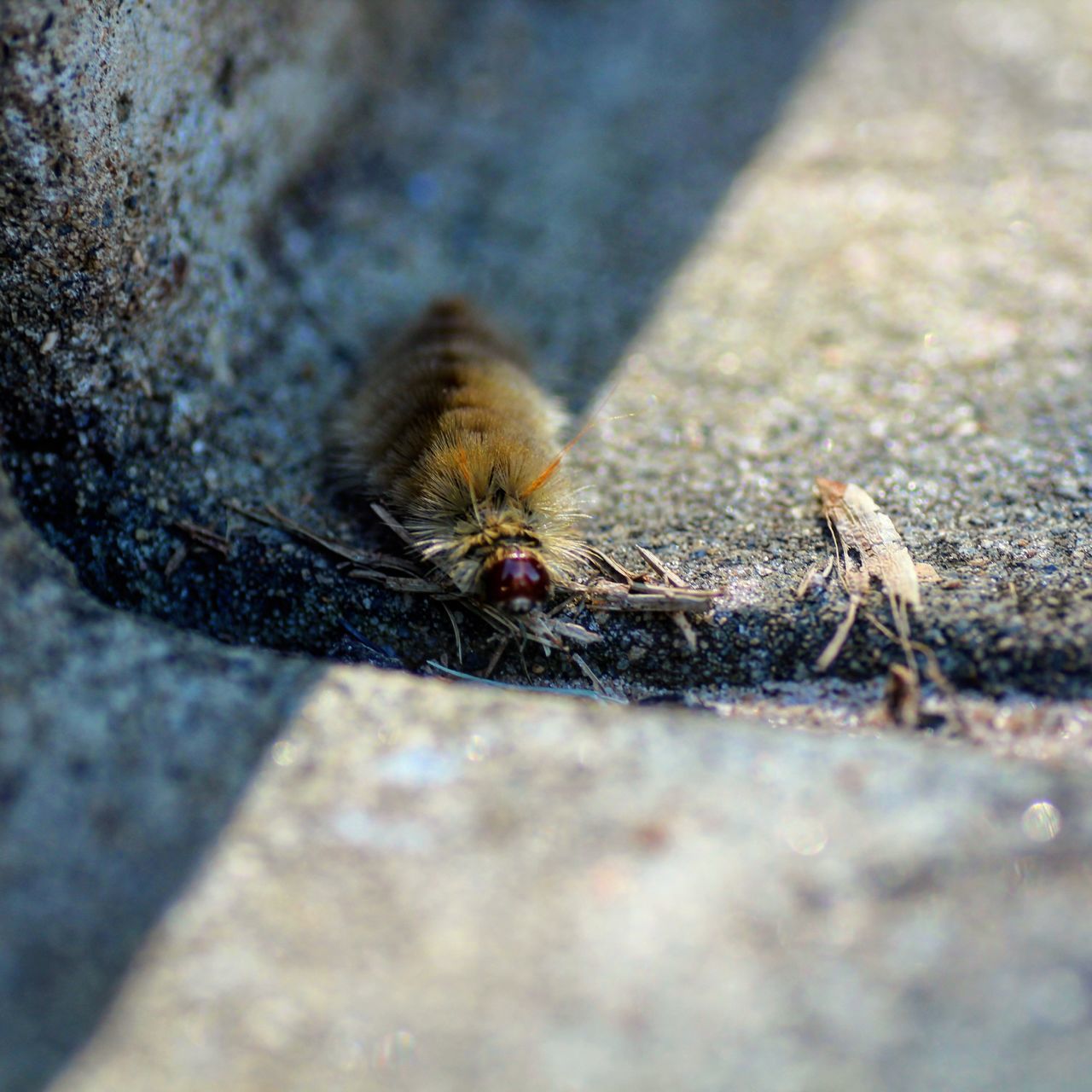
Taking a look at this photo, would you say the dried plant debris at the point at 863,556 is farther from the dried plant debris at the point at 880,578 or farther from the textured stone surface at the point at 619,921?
the textured stone surface at the point at 619,921

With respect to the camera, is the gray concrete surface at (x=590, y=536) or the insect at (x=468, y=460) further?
the insect at (x=468, y=460)

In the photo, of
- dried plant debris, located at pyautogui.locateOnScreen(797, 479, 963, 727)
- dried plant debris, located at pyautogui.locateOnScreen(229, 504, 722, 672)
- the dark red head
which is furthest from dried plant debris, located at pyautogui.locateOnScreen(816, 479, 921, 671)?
the dark red head

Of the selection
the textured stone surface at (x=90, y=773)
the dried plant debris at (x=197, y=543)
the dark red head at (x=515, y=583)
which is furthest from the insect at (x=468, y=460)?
the textured stone surface at (x=90, y=773)

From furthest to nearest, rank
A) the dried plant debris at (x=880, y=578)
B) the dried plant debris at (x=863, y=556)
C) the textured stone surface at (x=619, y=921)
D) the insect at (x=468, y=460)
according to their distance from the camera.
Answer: the insect at (x=468, y=460), the dried plant debris at (x=863, y=556), the dried plant debris at (x=880, y=578), the textured stone surface at (x=619, y=921)

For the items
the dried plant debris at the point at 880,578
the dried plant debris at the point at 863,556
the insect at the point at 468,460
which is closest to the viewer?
the dried plant debris at the point at 880,578

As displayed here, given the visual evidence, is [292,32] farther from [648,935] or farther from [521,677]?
[648,935]

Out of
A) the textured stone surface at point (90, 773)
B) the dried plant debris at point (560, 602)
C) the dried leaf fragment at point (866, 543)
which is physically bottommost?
the dried leaf fragment at point (866, 543)

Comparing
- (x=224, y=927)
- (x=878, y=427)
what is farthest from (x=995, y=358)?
(x=224, y=927)
